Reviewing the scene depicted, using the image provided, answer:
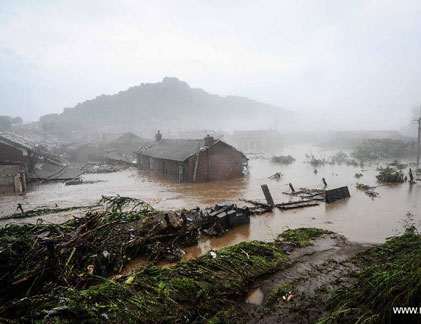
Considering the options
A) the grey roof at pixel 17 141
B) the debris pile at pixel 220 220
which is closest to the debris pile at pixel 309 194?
the debris pile at pixel 220 220

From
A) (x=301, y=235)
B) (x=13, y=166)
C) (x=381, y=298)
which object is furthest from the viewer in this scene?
(x=13, y=166)

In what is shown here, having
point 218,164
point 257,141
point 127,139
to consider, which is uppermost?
point 127,139

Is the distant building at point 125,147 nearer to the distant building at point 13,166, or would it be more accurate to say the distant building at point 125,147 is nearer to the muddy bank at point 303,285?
the distant building at point 13,166

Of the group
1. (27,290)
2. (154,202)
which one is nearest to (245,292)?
(27,290)

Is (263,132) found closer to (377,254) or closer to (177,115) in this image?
(377,254)

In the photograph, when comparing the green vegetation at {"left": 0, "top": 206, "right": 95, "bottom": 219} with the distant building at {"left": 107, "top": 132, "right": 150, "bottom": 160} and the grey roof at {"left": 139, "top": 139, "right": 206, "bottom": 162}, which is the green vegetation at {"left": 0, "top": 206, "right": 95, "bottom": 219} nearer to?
the grey roof at {"left": 139, "top": 139, "right": 206, "bottom": 162}

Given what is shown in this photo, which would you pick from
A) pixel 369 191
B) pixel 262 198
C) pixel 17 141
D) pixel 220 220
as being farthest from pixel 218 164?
pixel 17 141

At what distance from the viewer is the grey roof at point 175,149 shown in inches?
1021

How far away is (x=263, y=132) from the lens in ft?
232

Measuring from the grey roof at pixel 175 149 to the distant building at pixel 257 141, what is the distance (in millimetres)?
33074

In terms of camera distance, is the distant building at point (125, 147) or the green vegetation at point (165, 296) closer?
the green vegetation at point (165, 296)

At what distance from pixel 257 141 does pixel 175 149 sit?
134 feet

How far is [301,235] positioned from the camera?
10.5 m

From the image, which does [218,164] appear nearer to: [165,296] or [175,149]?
[175,149]
